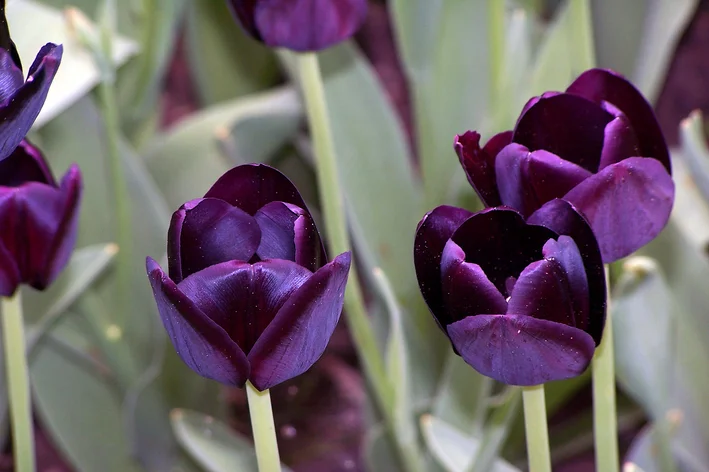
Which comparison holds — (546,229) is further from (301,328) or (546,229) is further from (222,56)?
(222,56)

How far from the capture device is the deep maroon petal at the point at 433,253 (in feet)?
1.10

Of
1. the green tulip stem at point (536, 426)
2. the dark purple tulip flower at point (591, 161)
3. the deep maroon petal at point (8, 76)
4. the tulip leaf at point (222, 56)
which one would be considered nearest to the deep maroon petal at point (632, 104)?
the dark purple tulip flower at point (591, 161)

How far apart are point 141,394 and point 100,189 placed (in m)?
0.18

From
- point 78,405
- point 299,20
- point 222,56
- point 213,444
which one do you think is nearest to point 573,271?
point 299,20

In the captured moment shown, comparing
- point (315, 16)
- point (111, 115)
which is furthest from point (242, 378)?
point (111, 115)

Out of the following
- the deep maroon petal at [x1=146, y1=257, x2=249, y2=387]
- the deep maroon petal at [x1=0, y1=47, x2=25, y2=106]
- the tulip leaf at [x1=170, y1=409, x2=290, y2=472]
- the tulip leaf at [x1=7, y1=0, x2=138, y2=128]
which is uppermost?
the deep maroon petal at [x1=0, y1=47, x2=25, y2=106]

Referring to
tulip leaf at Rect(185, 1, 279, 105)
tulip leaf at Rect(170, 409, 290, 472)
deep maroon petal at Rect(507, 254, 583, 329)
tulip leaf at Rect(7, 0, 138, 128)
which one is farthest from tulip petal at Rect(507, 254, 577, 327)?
tulip leaf at Rect(185, 1, 279, 105)

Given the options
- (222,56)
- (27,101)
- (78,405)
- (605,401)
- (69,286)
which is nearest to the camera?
(27,101)

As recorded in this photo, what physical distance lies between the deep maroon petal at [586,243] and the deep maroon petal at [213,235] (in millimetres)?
96

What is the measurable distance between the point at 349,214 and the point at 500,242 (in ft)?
1.22

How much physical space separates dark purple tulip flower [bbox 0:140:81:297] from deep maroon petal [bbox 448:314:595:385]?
20 cm

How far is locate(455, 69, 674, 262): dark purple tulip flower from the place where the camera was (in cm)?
35

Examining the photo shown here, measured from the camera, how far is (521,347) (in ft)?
1.05

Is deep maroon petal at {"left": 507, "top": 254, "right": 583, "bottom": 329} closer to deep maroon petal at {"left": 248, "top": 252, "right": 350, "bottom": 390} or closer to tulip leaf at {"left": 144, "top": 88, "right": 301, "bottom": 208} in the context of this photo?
deep maroon petal at {"left": 248, "top": 252, "right": 350, "bottom": 390}
